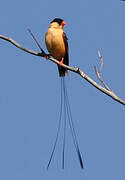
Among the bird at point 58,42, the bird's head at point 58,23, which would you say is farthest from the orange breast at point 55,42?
the bird's head at point 58,23

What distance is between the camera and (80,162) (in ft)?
8.61

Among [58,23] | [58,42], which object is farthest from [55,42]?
[58,23]

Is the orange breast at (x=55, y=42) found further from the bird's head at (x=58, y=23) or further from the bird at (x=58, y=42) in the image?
the bird's head at (x=58, y=23)

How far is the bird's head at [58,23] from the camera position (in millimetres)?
5222

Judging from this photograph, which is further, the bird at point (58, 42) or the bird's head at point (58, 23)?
the bird's head at point (58, 23)

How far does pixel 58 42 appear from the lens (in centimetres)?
503

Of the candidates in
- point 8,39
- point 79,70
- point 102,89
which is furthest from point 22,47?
point 102,89

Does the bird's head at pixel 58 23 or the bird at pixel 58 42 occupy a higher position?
the bird's head at pixel 58 23

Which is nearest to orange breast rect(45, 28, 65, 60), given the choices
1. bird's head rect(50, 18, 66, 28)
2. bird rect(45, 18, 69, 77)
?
bird rect(45, 18, 69, 77)

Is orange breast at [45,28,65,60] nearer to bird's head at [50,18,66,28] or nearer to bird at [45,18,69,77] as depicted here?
bird at [45,18,69,77]

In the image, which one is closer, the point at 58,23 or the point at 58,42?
the point at 58,42

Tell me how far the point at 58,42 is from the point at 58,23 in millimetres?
352

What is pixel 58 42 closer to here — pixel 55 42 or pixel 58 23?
pixel 55 42

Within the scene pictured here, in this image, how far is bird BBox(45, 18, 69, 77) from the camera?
499 centimetres
